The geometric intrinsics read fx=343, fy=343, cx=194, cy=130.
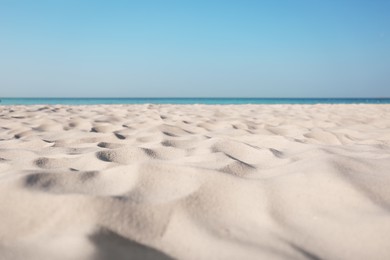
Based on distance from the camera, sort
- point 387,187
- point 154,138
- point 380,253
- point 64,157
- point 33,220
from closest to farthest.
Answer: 1. point 380,253
2. point 33,220
3. point 387,187
4. point 64,157
5. point 154,138

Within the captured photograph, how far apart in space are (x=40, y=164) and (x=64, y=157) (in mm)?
125

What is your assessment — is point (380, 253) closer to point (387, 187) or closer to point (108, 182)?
point (387, 187)

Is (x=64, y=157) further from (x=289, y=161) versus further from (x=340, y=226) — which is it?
(x=340, y=226)

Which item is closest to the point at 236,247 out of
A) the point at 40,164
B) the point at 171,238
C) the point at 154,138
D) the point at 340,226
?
the point at 171,238

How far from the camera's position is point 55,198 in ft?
3.04

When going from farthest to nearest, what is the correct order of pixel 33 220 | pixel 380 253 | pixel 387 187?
pixel 387 187
pixel 33 220
pixel 380 253

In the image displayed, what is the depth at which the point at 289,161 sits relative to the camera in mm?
1381

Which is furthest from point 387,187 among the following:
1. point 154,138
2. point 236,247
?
point 154,138

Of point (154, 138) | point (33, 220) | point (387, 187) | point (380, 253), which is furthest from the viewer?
point (154, 138)

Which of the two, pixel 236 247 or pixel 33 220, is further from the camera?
pixel 33 220

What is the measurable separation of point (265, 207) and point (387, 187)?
390mm

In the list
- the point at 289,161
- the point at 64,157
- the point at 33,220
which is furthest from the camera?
the point at 64,157

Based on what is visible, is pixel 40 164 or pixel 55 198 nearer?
pixel 55 198

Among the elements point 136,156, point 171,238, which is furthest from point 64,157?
point 171,238
